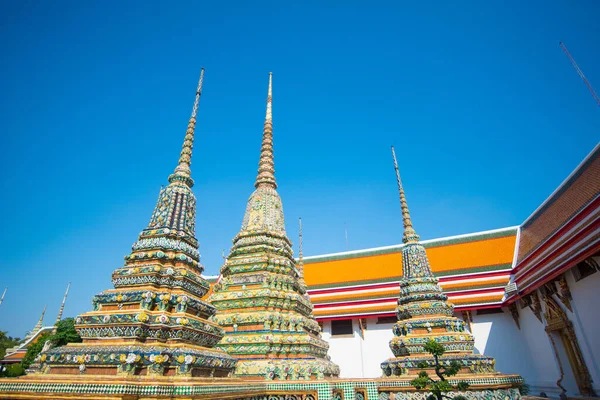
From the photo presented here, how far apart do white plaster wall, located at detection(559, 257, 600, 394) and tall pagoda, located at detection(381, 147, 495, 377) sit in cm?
327

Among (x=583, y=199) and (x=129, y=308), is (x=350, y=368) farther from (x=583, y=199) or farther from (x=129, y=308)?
(x=129, y=308)

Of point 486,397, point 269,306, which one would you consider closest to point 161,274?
point 269,306

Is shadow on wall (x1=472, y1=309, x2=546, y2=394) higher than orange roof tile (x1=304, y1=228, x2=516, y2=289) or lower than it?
lower

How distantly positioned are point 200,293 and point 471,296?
13.6 metres

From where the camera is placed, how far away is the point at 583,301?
9805mm

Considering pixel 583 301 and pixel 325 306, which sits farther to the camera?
pixel 325 306

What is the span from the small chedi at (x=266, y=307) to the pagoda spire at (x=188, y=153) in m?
3.65

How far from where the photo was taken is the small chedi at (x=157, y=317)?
13.7ft

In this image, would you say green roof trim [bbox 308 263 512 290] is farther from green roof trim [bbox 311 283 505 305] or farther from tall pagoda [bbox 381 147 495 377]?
tall pagoda [bbox 381 147 495 377]

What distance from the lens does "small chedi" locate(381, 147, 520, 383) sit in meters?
8.52

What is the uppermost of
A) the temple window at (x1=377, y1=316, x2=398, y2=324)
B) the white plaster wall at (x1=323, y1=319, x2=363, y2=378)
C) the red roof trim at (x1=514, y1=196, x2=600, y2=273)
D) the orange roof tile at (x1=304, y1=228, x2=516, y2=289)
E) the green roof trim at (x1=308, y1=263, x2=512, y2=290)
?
the orange roof tile at (x1=304, y1=228, x2=516, y2=289)

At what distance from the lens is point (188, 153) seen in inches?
255

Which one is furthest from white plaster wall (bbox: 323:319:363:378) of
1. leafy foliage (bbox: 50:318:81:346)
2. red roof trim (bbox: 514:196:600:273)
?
leafy foliage (bbox: 50:318:81:346)

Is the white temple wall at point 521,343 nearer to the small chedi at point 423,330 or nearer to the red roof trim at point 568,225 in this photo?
the red roof trim at point 568,225
